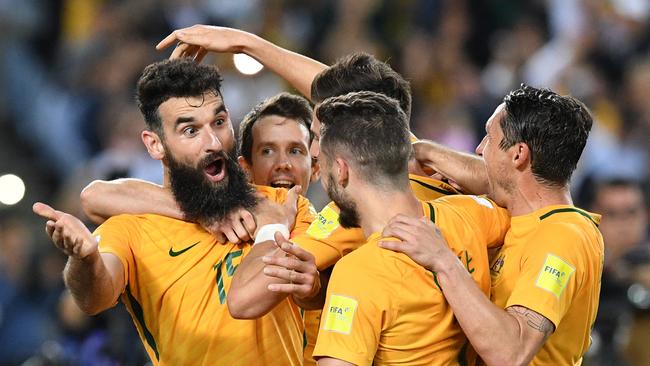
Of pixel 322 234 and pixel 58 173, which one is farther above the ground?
pixel 322 234

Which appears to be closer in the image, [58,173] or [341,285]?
[341,285]

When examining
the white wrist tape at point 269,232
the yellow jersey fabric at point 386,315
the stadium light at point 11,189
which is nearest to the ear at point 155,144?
the white wrist tape at point 269,232

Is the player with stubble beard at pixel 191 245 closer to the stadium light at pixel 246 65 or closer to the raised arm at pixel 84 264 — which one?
the raised arm at pixel 84 264

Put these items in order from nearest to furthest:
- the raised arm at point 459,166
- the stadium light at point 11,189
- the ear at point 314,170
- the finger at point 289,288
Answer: the finger at point 289,288 < the raised arm at point 459,166 < the ear at point 314,170 < the stadium light at point 11,189

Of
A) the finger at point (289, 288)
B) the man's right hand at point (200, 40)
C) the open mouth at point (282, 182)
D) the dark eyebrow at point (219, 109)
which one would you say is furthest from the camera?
the open mouth at point (282, 182)

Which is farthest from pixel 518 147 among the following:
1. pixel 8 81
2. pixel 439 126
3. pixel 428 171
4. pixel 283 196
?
pixel 8 81

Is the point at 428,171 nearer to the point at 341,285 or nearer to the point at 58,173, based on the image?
the point at 341,285

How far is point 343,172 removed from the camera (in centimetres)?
390

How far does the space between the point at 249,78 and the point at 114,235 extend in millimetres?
6226

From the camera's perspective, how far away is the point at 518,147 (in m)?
4.17

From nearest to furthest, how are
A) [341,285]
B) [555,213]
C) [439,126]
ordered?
[341,285] → [555,213] → [439,126]

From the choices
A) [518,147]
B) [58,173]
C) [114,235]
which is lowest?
[58,173]

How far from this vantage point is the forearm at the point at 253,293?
4.07m

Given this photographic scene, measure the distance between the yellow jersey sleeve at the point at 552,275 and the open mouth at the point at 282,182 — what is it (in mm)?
1718
